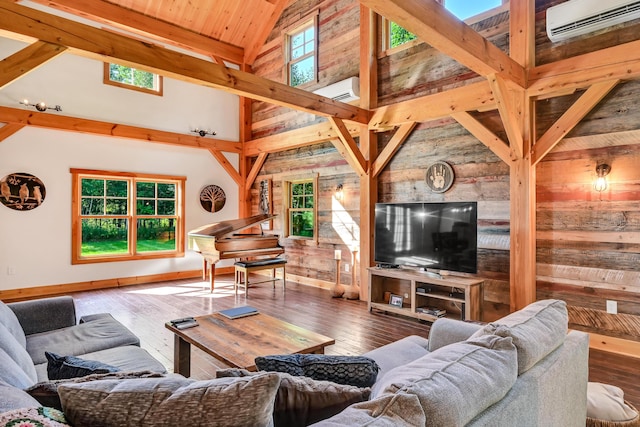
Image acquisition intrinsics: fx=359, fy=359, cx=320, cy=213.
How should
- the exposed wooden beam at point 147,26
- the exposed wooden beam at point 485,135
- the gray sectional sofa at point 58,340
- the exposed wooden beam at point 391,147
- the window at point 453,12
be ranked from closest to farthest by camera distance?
the gray sectional sofa at point 58,340, the exposed wooden beam at point 485,135, the window at point 453,12, the exposed wooden beam at point 391,147, the exposed wooden beam at point 147,26

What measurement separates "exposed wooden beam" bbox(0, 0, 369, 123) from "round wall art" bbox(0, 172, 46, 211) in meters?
3.72

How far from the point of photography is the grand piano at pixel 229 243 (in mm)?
5812

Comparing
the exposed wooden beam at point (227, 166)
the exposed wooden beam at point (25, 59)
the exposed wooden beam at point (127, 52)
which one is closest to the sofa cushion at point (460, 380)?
the exposed wooden beam at point (127, 52)

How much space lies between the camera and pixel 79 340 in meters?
2.46

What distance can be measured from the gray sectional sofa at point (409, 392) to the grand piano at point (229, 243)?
150 inches

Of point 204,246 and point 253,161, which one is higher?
point 253,161

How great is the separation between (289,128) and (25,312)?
5.31m

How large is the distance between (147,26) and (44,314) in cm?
605

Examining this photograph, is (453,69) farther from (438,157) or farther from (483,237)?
(483,237)

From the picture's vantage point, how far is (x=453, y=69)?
469cm

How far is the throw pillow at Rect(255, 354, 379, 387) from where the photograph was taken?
54.2 inches

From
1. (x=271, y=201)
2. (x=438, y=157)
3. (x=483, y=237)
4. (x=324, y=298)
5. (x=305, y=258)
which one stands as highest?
(x=438, y=157)

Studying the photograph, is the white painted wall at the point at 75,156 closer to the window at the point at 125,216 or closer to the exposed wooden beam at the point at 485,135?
the window at the point at 125,216

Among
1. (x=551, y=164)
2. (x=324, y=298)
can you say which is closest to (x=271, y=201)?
(x=324, y=298)
